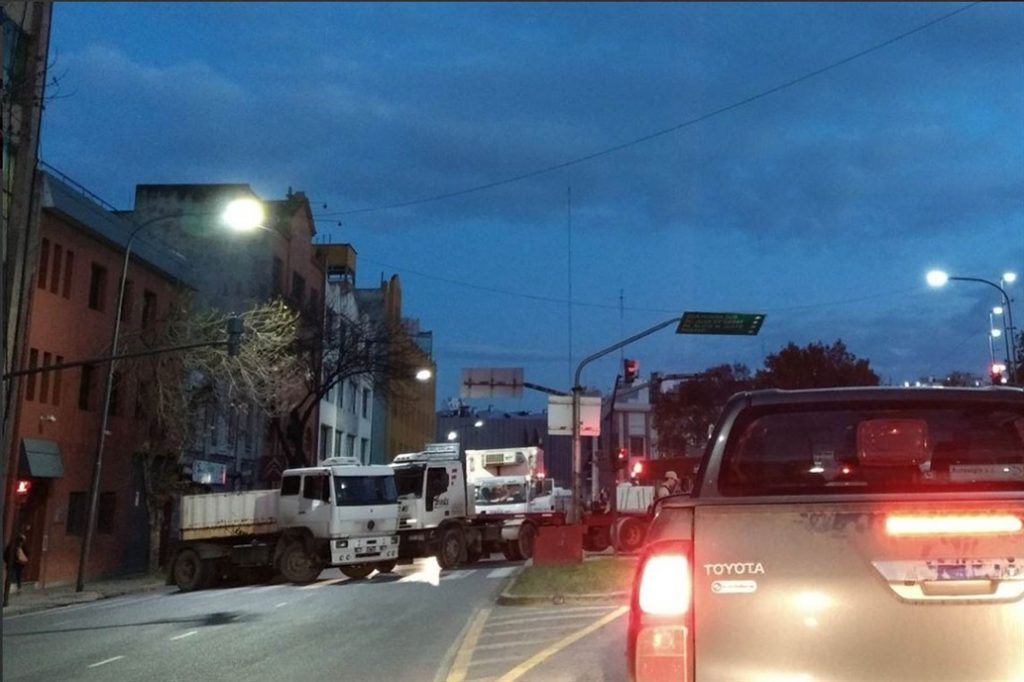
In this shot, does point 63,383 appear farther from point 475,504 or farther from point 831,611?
point 831,611

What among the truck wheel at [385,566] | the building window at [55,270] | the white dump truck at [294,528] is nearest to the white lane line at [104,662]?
the white dump truck at [294,528]

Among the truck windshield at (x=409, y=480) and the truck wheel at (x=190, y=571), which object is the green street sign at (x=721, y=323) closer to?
the truck windshield at (x=409, y=480)

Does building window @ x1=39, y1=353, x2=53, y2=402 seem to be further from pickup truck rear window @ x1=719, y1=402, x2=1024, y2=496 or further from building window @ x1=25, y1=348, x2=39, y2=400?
pickup truck rear window @ x1=719, y1=402, x2=1024, y2=496

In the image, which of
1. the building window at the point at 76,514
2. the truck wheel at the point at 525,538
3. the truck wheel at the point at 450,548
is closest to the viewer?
the truck wheel at the point at 450,548

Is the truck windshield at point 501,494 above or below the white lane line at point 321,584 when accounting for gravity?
above

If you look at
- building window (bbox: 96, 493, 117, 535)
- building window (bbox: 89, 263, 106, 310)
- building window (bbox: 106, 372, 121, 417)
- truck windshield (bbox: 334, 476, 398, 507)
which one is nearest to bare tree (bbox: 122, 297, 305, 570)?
building window (bbox: 106, 372, 121, 417)

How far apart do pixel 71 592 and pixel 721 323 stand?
1709 cm

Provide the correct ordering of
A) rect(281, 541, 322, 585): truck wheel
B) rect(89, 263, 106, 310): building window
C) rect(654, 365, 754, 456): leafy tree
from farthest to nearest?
rect(654, 365, 754, 456): leafy tree → rect(89, 263, 106, 310): building window → rect(281, 541, 322, 585): truck wheel

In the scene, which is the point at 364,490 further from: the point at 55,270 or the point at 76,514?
the point at 55,270

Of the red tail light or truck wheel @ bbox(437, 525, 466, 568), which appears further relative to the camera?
truck wheel @ bbox(437, 525, 466, 568)

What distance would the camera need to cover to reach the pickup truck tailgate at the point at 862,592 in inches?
120

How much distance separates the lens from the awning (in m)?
25.3

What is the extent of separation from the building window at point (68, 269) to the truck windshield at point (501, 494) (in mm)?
13718

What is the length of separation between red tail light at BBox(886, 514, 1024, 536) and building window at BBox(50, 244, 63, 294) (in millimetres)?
27442
